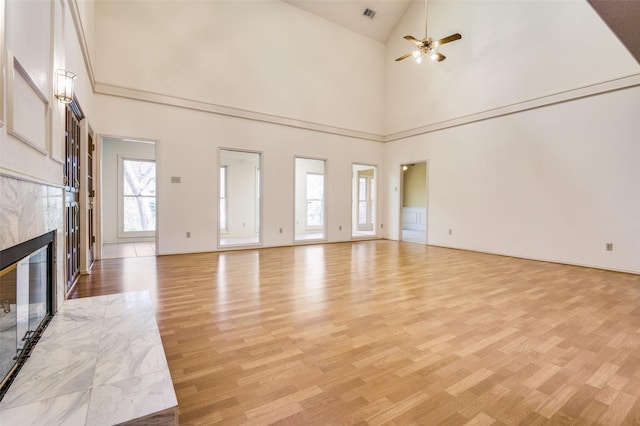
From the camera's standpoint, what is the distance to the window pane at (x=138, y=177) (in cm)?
820

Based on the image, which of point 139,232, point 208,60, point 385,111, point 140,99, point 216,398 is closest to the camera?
point 216,398

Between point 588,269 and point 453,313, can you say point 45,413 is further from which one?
point 588,269

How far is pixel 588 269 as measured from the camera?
5012 mm

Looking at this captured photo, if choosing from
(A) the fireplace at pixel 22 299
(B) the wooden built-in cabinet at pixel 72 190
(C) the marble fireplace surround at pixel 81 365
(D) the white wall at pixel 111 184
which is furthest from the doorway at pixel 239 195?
(C) the marble fireplace surround at pixel 81 365

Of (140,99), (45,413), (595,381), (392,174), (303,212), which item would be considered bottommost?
(595,381)

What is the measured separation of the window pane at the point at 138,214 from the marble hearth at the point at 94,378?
22.4 feet

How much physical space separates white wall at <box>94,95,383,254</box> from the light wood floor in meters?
1.74

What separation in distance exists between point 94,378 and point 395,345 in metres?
1.82

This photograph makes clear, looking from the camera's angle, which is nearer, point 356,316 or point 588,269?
point 356,316

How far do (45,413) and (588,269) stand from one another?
22.0 ft

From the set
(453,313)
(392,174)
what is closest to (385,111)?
(392,174)

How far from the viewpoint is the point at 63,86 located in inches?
98.6

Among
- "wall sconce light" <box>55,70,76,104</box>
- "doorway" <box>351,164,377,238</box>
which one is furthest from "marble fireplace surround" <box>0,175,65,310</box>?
"doorway" <box>351,164,377,238</box>

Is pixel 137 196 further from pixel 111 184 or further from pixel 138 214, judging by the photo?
pixel 111 184
